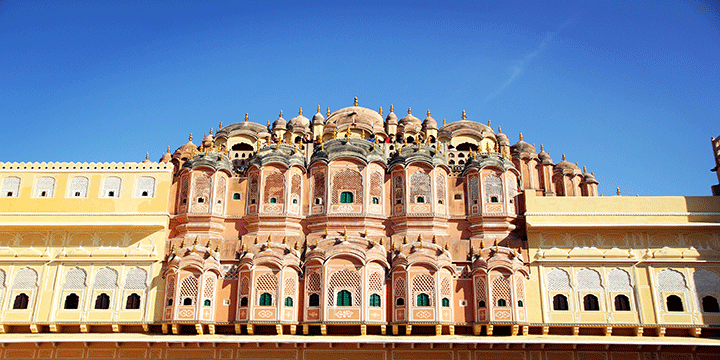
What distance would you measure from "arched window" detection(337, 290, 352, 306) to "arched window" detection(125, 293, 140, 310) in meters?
7.32

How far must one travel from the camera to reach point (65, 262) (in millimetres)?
24359

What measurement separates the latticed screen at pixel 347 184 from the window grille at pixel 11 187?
1236 centimetres

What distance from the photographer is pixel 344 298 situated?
23.1 meters

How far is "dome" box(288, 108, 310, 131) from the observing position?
32281 millimetres

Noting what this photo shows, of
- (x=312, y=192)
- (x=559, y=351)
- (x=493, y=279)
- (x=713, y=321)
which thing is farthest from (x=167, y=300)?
(x=713, y=321)

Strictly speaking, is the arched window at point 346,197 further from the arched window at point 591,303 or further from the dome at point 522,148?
the dome at point 522,148

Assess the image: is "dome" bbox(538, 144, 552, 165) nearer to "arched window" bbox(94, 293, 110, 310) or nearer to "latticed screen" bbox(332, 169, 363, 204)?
"latticed screen" bbox(332, 169, 363, 204)

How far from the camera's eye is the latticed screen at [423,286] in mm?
23031

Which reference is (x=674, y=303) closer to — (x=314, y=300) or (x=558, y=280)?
(x=558, y=280)

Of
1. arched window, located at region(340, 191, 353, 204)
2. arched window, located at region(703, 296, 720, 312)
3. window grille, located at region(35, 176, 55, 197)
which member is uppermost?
Result: window grille, located at region(35, 176, 55, 197)

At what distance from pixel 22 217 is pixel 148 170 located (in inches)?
193

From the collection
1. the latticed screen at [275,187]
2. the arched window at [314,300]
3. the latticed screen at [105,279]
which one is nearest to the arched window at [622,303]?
the arched window at [314,300]

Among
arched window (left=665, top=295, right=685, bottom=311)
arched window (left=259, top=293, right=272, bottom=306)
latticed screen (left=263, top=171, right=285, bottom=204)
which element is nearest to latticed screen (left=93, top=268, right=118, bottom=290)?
arched window (left=259, top=293, right=272, bottom=306)

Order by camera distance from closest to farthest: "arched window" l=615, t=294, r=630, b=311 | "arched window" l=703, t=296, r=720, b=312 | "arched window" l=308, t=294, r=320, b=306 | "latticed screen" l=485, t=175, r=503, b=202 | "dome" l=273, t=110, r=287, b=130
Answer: "arched window" l=308, t=294, r=320, b=306 → "arched window" l=703, t=296, r=720, b=312 → "arched window" l=615, t=294, r=630, b=311 → "latticed screen" l=485, t=175, r=503, b=202 → "dome" l=273, t=110, r=287, b=130
